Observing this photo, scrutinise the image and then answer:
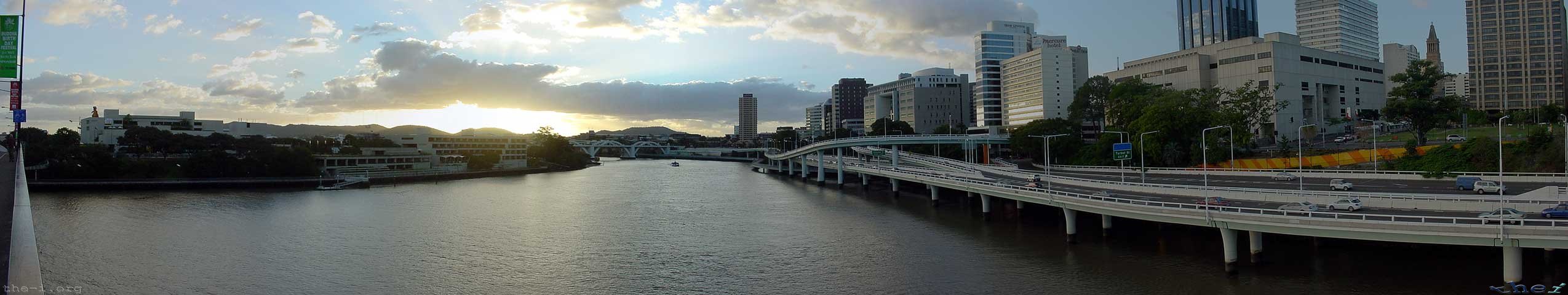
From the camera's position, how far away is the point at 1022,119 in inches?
5684

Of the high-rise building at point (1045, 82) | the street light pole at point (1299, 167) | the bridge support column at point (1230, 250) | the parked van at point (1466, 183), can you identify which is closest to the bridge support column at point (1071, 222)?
the bridge support column at point (1230, 250)

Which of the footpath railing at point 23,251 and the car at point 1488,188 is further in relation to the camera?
the car at point 1488,188

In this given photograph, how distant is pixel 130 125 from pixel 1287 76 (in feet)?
506

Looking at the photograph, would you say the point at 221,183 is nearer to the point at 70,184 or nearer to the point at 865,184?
the point at 70,184

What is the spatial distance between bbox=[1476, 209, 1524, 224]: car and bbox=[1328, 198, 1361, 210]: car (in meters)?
4.02

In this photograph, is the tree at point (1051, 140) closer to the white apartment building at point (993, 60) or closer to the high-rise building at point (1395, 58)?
the white apartment building at point (993, 60)

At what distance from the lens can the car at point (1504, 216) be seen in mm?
24473

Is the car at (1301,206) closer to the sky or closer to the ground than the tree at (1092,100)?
closer to the ground

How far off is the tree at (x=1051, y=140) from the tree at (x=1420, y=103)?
3117cm

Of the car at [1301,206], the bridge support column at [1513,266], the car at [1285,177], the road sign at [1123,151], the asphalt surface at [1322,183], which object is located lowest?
the bridge support column at [1513,266]

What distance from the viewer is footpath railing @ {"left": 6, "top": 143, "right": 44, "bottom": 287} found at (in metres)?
11.0

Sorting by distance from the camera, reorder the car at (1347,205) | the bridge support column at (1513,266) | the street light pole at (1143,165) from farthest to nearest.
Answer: the street light pole at (1143,165), the car at (1347,205), the bridge support column at (1513,266)

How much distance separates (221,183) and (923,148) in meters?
98.1

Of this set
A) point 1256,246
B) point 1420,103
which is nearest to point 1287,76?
point 1420,103
